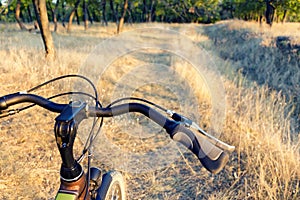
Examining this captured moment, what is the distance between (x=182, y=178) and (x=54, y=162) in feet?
4.91

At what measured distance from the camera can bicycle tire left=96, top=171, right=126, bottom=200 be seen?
5.29ft

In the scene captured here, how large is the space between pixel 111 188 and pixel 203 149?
1023mm

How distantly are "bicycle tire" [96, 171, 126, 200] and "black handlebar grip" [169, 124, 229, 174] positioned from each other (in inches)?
32.9

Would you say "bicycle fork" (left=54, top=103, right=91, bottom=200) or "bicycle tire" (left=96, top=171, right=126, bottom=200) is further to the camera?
"bicycle tire" (left=96, top=171, right=126, bottom=200)

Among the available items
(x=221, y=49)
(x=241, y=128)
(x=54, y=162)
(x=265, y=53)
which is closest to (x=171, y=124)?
(x=54, y=162)

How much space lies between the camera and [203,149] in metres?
0.98

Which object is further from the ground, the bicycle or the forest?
the forest

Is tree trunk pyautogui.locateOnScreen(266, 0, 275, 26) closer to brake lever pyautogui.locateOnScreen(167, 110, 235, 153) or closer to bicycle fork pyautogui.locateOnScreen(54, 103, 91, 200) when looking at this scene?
brake lever pyautogui.locateOnScreen(167, 110, 235, 153)

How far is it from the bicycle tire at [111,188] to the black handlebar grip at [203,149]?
2.74 feet

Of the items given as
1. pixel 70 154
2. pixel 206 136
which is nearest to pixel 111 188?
pixel 70 154

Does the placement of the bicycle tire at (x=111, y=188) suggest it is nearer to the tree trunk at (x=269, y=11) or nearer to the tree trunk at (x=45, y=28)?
the tree trunk at (x=45, y=28)

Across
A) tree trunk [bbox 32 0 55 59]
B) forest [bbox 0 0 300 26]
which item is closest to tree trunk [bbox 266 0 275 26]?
forest [bbox 0 0 300 26]

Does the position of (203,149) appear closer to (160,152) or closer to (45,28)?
(160,152)

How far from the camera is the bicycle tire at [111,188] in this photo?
63.4 inches
